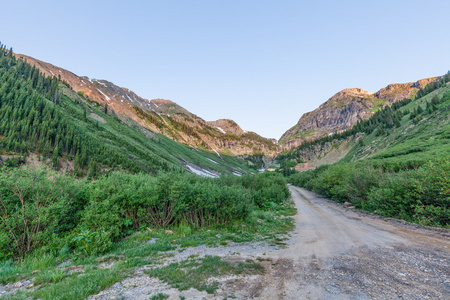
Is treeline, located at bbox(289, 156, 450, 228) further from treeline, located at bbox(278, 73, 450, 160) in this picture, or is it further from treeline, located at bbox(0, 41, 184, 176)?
treeline, located at bbox(278, 73, 450, 160)

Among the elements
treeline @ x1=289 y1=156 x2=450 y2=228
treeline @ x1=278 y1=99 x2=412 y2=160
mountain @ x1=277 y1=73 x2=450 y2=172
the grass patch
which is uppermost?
treeline @ x1=278 y1=99 x2=412 y2=160

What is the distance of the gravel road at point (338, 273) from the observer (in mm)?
4832

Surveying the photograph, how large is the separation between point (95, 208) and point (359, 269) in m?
12.0

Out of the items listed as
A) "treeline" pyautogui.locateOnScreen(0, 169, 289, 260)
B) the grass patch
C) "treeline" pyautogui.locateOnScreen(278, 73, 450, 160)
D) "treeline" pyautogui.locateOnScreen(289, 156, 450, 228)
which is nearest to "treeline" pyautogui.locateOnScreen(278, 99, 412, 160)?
"treeline" pyautogui.locateOnScreen(278, 73, 450, 160)

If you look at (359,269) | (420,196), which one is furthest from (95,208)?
(420,196)

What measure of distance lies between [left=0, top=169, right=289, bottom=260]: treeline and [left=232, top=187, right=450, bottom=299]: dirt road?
619cm

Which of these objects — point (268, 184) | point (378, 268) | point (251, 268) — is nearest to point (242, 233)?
point (251, 268)

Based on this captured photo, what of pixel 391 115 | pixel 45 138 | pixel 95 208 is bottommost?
pixel 95 208

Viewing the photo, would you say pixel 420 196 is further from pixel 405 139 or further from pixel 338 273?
pixel 405 139

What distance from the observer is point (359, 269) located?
6488mm

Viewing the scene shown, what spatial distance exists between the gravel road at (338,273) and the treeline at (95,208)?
4.30m

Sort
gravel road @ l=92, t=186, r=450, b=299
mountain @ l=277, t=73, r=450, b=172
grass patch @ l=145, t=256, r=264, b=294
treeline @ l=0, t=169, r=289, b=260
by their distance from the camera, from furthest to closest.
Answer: mountain @ l=277, t=73, r=450, b=172 < treeline @ l=0, t=169, r=289, b=260 < grass patch @ l=145, t=256, r=264, b=294 < gravel road @ l=92, t=186, r=450, b=299

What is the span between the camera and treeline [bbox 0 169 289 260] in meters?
8.02

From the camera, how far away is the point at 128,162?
5328cm
